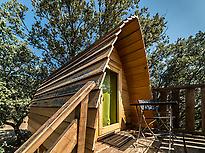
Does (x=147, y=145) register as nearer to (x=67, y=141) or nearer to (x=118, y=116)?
(x=118, y=116)

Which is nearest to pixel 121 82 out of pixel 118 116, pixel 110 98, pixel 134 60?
pixel 110 98

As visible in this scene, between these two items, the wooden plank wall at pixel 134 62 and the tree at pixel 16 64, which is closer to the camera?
the wooden plank wall at pixel 134 62

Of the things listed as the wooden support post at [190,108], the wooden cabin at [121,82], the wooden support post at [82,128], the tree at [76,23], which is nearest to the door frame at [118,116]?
the wooden cabin at [121,82]

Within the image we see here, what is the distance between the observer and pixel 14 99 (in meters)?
11.8

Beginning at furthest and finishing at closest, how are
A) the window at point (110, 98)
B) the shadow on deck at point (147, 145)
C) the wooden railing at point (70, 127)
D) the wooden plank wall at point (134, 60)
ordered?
the window at point (110, 98)
the wooden plank wall at point (134, 60)
the shadow on deck at point (147, 145)
the wooden railing at point (70, 127)

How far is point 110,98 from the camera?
5195 millimetres

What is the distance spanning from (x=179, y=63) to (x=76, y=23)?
24.0 feet

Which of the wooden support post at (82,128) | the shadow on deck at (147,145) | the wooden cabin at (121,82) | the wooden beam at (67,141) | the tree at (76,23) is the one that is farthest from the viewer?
the tree at (76,23)

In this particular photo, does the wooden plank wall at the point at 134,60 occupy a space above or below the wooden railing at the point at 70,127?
above

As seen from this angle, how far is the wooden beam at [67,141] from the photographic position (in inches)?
64.3

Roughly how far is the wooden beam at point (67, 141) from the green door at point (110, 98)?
9.55ft

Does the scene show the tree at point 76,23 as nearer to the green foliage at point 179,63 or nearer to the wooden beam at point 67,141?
the green foliage at point 179,63

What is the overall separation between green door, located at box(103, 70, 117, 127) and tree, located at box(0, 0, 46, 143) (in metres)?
7.89

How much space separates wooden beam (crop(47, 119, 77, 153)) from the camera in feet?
5.35
